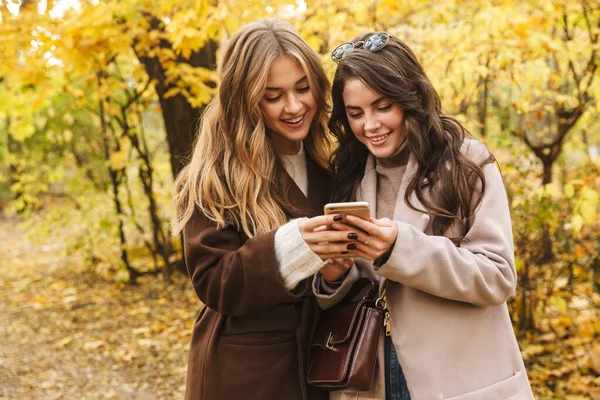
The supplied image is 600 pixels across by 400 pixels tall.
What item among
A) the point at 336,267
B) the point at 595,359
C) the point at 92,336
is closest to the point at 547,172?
the point at 595,359

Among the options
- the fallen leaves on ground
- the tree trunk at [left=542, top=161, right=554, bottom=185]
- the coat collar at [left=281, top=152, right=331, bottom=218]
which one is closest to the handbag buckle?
the coat collar at [left=281, top=152, right=331, bottom=218]

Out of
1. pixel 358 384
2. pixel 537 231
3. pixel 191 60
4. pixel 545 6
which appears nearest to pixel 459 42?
pixel 545 6

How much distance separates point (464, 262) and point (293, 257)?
1.84 feet

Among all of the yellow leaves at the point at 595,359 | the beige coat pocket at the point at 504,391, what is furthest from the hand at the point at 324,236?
the yellow leaves at the point at 595,359

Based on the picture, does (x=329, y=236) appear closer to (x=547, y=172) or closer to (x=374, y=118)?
(x=374, y=118)

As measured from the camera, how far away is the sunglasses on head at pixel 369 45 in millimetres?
2123

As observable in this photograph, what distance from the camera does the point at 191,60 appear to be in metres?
5.54

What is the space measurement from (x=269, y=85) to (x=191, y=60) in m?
3.54

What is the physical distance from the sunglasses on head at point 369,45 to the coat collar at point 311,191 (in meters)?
0.50

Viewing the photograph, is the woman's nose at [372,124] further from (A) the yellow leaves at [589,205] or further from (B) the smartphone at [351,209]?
(A) the yellow leaves at [589,205]

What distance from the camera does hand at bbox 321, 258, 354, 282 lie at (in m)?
2.12

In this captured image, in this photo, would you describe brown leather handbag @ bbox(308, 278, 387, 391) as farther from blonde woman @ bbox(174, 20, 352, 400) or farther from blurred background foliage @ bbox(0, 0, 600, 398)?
blurred background foliage @ bbox(0, 0, 600, 398)

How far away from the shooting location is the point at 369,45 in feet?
7.01

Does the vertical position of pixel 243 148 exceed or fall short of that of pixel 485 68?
it falls short
